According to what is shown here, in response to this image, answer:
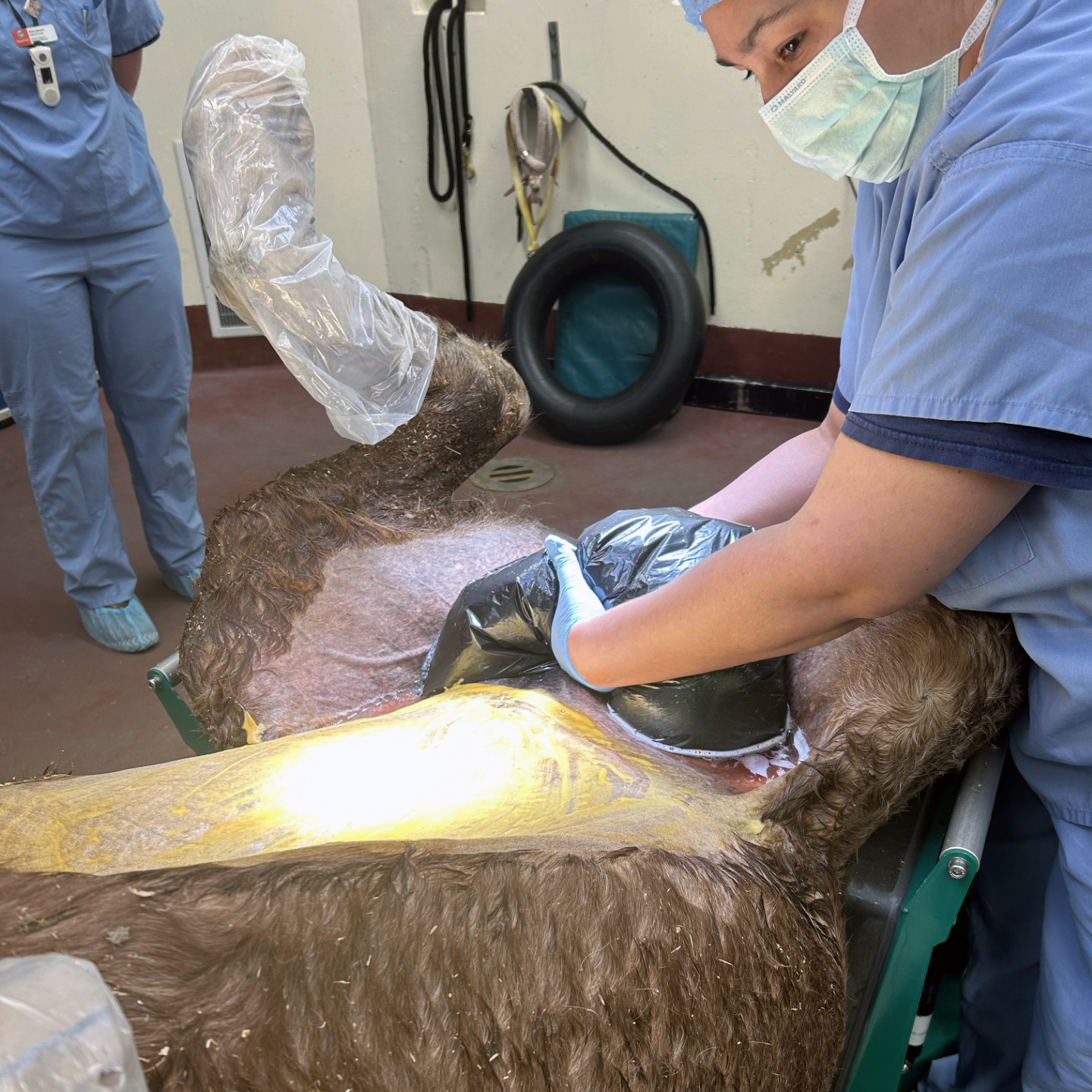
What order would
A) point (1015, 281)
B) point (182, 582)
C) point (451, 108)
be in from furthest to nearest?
point (451, 108) < point (182, 582) < point (1015, 281)

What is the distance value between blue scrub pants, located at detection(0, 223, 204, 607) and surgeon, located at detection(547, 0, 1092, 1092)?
1813mm

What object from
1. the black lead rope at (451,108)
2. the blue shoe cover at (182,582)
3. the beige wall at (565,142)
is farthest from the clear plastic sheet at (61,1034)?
the black lead rope at (451,108)

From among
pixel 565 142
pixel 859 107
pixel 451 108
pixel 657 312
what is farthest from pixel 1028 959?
pixel 451 108

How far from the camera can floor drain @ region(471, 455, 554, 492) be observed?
3420 millimetres

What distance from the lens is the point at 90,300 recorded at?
7.90 feet

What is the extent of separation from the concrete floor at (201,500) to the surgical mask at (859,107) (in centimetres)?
104

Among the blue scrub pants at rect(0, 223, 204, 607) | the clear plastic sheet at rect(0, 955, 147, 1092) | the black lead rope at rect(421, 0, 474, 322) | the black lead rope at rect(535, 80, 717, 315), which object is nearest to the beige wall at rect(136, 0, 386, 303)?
the black lead rope at rect(421, 0, 474, 322)

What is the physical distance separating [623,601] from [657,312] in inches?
114

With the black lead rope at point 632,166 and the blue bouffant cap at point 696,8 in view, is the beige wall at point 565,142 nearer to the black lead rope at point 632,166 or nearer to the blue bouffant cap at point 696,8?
the black lead rope at point 632,166

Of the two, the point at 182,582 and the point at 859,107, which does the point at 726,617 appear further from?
the point at 182,582

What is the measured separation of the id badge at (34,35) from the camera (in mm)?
2035

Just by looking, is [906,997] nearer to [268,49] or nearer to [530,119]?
[268,49]


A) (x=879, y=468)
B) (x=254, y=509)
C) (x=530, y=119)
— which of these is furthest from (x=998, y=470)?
(x=530, y=119)

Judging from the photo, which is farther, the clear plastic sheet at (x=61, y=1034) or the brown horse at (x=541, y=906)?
the brown horse at (x=541, y=906)
